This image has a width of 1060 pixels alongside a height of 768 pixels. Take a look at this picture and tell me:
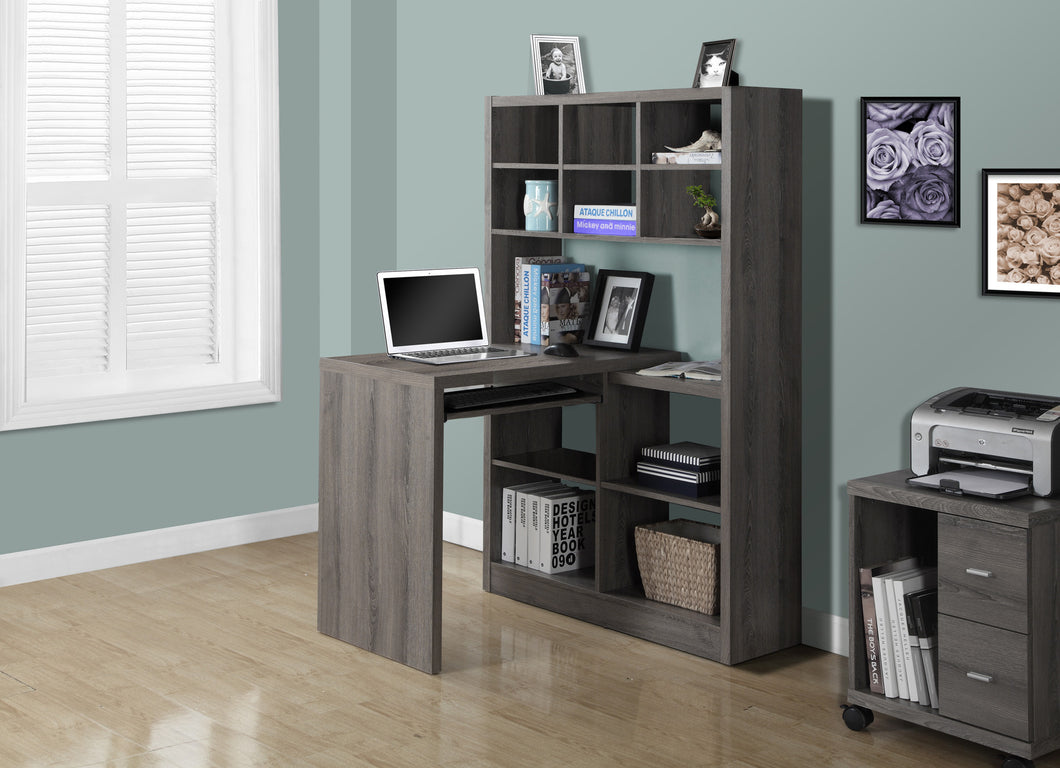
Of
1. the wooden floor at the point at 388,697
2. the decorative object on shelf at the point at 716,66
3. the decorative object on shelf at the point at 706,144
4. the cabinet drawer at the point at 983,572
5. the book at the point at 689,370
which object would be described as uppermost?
the decorative object on shelf at the point at 716,66

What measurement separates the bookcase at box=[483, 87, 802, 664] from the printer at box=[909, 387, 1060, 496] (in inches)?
22.0

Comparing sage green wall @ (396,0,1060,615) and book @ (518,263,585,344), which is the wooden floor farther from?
book @ (518,263,585,344)

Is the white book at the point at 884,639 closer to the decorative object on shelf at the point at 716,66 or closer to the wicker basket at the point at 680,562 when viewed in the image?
the wicker basket at the point at 680,562

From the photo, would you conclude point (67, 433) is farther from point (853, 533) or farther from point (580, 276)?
point (853, 533)

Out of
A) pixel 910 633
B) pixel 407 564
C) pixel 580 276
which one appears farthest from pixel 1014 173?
→ pixel 407 564

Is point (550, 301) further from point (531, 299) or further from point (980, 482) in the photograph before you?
point (980, 482)

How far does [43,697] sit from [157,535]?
145cm

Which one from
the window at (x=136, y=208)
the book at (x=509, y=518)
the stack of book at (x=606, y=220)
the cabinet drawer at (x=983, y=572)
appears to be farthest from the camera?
the window at (x=136, y=208)

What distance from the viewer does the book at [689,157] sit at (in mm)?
3805

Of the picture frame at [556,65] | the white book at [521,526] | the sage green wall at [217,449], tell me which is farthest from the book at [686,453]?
the sage green wall at [217,449]

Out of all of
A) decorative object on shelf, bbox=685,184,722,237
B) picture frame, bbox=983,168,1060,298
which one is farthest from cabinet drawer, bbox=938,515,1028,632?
decorative object on shelf, bbox=685,184,722,237

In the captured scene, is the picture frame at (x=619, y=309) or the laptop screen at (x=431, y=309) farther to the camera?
the picture frame at (x=619, y=309)

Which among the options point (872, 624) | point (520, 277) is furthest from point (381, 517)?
point (872, 624)

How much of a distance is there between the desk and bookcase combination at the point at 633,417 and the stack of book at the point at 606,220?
0.04m
